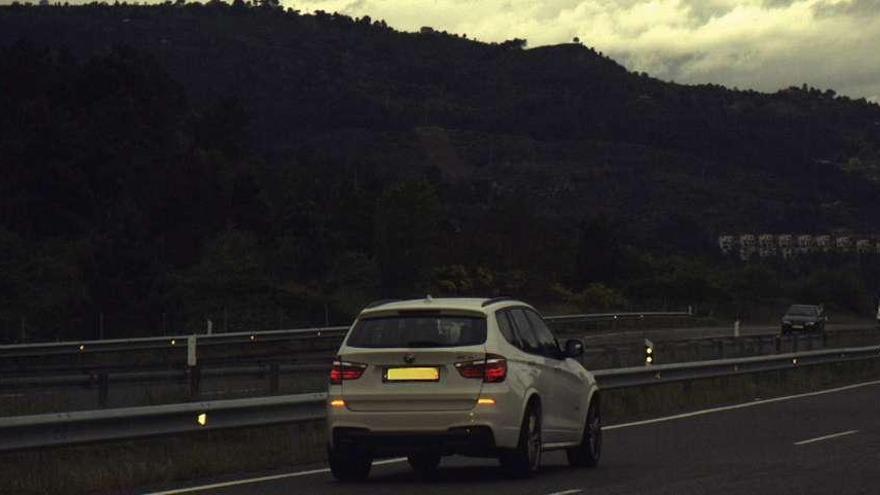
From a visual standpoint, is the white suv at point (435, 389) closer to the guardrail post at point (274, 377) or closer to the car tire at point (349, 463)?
the car tire at point (349, 463)

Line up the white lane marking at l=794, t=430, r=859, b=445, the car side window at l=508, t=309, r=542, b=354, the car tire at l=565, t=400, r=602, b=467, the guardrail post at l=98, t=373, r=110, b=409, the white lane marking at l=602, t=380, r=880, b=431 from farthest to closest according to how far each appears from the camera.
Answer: the guardrail post at l=98, t=373, r=110, b=409 → the white lane marking at l=602, t=380, r=880, b=431 → the white lane marking at l=794, t=430, r=859, b=445 → the car tire at l=565, t=400, r=602, b=467 → the car side window at l=508, t=309, r=542, b=354

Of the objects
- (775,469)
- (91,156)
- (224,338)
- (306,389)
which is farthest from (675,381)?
(91,156)

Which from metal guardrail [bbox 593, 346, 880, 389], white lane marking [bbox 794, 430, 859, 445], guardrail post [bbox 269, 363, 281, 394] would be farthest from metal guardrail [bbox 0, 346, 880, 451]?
guardrail post [bbox 269, 363, 281, 394]

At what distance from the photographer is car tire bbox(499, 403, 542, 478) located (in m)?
15.2

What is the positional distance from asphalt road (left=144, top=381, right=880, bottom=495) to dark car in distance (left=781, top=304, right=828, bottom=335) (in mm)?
46615

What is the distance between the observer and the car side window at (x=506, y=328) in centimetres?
1537

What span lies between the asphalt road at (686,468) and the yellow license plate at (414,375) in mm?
953

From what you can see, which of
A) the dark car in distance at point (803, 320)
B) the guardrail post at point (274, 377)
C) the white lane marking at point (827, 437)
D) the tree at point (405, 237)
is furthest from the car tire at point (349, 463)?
the tree at point (405, 237)

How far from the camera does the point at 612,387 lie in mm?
24781

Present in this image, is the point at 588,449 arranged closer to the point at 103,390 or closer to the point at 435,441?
the point at 435,441

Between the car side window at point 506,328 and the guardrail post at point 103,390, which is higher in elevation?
the car side window at point 506,328

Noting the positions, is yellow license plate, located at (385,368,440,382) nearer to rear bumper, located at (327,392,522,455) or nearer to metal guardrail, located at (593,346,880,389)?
rear bumper, located at (327,392,522,455)

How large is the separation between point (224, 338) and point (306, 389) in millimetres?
17947

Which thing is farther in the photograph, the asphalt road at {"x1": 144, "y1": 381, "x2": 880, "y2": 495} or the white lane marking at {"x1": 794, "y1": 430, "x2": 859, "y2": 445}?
the white lane marking at {"x1": 794, "y1": 430, "x2": 859, "y2": 445}
